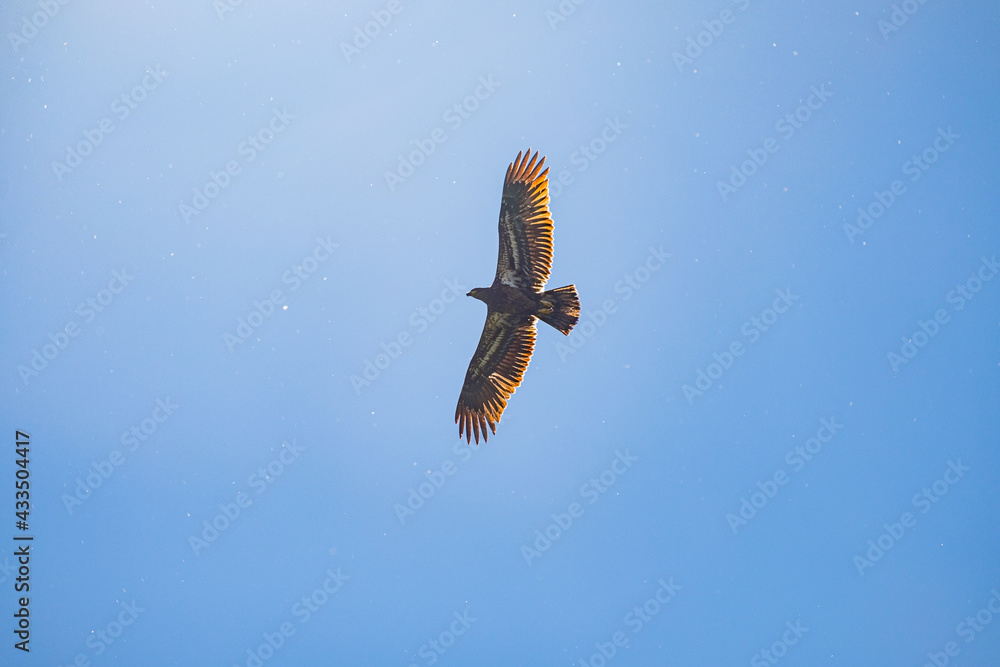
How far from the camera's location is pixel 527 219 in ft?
47.5

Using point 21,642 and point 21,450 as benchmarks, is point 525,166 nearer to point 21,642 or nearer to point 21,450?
point 21,450

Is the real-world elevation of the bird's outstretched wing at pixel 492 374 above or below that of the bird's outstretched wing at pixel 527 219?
below

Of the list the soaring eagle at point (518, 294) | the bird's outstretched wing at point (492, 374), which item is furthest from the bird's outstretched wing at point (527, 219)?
the bird's outstretched wing at point (492, 374)

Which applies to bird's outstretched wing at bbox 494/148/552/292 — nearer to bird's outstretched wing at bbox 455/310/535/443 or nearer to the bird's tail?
the bird's tail

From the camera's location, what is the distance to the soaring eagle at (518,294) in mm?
14438

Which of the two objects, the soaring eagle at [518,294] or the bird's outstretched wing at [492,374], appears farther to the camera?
the bird's outstretched wing at [492,374]

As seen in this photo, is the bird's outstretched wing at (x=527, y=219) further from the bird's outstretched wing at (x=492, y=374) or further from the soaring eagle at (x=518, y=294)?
the bird's outstretched wing at (x=492, y=374)

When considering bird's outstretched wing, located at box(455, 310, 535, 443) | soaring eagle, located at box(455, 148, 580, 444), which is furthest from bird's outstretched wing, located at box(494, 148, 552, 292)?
bird's outstretched wing, located at box(455, 310, 535, 443)

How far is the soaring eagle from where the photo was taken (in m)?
14.4

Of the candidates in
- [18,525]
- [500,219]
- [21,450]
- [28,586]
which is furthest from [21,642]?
[500,219]

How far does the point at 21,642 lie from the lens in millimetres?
16594

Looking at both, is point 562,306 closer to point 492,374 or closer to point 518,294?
point 518,294

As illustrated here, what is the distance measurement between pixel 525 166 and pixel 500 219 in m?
0.84

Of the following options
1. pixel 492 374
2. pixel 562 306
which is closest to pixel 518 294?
pixel 562 306
